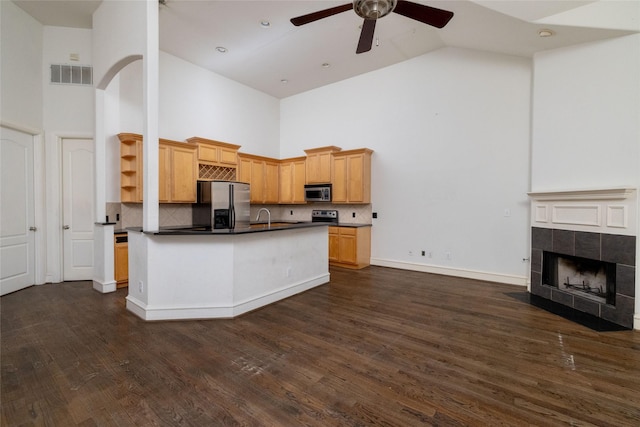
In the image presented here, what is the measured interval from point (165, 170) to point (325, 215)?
3.41m

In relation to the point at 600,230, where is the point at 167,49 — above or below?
above

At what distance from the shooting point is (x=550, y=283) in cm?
392

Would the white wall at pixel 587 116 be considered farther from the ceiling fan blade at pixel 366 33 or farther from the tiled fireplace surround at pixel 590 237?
the ceiling fan blade at pixel 366 33

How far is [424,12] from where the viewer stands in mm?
2705

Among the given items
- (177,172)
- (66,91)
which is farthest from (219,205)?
(66,91)

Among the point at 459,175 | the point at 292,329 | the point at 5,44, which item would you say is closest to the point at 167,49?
the point at 5,44

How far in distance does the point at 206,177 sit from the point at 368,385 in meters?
4.88

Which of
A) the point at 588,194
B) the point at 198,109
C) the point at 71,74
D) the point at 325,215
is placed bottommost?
the point at 325,215

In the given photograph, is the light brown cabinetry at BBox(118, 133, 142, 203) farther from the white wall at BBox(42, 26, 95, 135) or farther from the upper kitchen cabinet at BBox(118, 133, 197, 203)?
the white wall at BBox(42, 26, 95, 135)

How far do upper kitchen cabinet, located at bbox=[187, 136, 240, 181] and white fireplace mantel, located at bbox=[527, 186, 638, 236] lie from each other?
5335 millimetres

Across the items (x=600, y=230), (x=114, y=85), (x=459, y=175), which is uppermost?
(x=114, y=85)

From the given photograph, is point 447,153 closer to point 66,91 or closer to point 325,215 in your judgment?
point 325,215

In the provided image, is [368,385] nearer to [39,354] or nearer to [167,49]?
[39,354]

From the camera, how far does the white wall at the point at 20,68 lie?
13.1 ft
